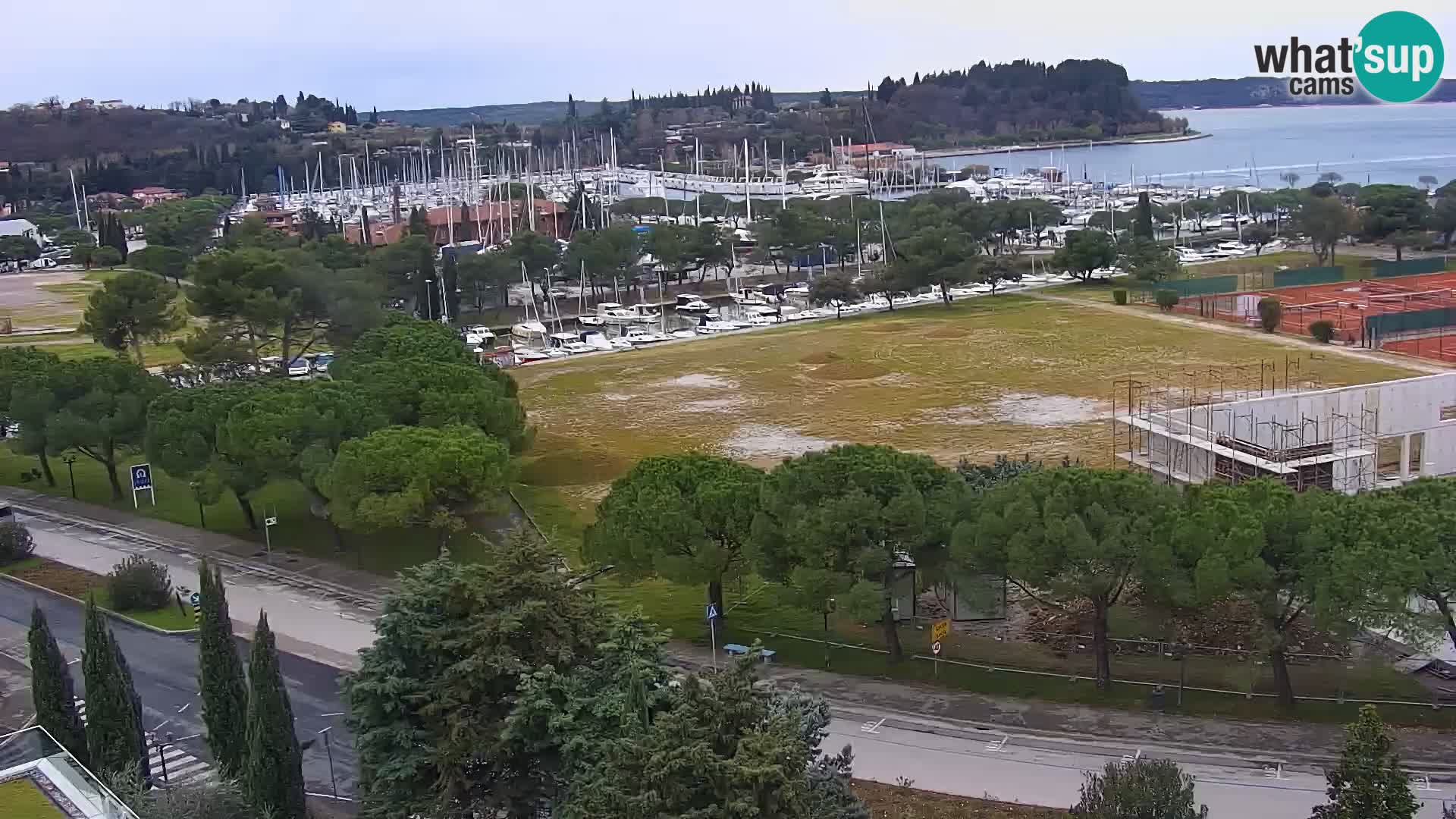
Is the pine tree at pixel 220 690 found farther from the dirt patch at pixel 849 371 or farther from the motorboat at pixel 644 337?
the motorboat at pixel 644 337

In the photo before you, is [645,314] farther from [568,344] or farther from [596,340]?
[568,344]

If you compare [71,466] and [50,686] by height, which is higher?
[50,686]

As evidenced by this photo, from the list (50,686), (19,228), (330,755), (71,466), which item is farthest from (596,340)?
(19,228)

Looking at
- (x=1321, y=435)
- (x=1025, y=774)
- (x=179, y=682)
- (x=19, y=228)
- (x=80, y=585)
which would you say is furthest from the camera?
(x=19, y=228)

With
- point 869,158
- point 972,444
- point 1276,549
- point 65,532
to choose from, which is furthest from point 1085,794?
point 869,158

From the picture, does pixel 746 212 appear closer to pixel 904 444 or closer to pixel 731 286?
pixel 731 286

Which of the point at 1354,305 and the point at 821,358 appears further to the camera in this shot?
the point at 1354,305

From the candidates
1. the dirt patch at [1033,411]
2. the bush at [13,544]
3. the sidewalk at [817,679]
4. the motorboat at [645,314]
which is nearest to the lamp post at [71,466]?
A: the sidewalk at [817,679]
